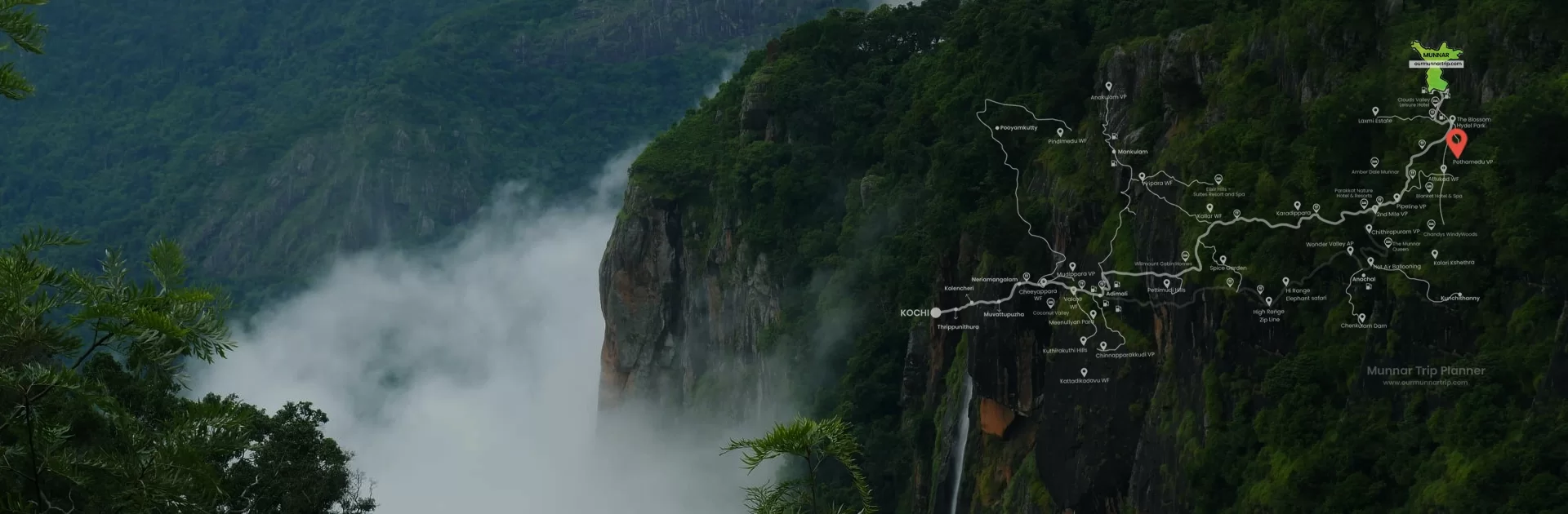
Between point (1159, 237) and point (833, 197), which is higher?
point (833, 197)

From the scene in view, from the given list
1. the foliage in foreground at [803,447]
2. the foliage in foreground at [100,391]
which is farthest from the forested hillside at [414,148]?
the foliage in foreground at [100,391]

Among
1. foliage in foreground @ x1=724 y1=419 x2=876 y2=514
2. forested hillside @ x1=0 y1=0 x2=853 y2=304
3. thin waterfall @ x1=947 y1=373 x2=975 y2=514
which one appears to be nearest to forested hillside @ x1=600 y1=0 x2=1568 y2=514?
thin waterfall @ x1=947 y1=373 x2=975 y2=514

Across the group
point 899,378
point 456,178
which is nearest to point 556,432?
point 456,178

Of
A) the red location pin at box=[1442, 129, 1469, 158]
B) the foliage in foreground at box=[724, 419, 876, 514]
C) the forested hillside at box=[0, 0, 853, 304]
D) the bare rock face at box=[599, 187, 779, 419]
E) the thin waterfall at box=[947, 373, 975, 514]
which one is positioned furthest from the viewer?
the forested hillside at box=[0, 0, 853, 304]

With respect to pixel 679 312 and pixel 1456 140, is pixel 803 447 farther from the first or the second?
pixel 679 312

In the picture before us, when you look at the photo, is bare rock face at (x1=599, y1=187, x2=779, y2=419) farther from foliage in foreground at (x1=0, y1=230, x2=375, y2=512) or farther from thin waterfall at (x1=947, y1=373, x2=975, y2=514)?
foliage in foreground at (x1=0, y1=230, x2=375, y2=512)

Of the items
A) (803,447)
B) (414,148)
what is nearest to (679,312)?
(414,148)

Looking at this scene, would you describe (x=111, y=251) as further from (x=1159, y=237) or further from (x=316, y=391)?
(x=316, y=391)
